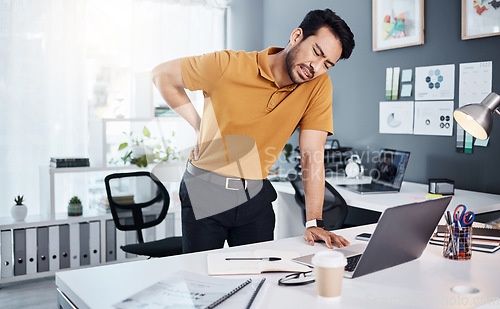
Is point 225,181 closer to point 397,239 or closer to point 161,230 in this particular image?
point 397,239

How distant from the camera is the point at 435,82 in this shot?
129 inches

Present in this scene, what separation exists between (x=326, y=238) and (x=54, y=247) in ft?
8.83

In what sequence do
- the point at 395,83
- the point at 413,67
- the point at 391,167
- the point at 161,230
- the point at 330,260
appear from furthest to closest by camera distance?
1. the point at 161,230
2. the point at 395,83
3. the point at 413,67
4. the point at 391,167
5. the point at 330,260

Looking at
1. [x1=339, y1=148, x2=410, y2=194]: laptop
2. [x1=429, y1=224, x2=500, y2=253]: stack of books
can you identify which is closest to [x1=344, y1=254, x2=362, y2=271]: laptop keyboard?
[x1=429, y1=224, x2=500, y2=253]: stack of books

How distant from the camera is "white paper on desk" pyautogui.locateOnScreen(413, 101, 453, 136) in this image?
321 centimetres

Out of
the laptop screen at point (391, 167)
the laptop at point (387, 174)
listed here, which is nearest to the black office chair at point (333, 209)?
the laptop at point (387, 174)

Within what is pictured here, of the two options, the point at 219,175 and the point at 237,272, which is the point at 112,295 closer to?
the point at 237,272

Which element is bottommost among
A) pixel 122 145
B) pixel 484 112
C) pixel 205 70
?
pixel 122 145

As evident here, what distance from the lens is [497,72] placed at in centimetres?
293

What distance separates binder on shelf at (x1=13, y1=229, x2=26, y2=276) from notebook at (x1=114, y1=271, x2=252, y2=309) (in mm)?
2709

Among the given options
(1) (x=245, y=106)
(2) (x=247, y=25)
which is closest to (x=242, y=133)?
(1) (x=245, y=106)

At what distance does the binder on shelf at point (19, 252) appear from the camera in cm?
360

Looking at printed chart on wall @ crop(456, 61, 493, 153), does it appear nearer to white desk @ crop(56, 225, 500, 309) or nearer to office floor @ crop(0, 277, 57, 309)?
white desk @ crop(56, 225, 500, 309)

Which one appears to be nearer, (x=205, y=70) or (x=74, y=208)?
(x=205, y=70)
